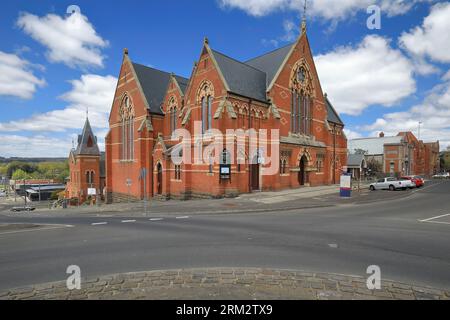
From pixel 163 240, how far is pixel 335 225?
692cm

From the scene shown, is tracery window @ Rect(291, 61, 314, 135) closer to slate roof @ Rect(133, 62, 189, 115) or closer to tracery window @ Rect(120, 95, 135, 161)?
slate roof @ Rect(133, 62, 189, 115)

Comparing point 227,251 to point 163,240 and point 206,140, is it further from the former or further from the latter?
point 206,140

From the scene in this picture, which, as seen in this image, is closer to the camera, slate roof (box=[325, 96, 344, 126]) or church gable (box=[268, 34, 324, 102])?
church gable (box=[268, 34, 324, 102])

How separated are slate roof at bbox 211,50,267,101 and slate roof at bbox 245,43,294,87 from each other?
3.06 feet

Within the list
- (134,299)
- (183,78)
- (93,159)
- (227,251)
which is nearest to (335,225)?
(227,251)

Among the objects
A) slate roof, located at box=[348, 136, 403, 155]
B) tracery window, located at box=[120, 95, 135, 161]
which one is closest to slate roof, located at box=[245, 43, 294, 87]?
tracery window, located at box=[120, 95, 135, 161]

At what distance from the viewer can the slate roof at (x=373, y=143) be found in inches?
2559

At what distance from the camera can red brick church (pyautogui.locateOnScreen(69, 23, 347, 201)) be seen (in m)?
22.5

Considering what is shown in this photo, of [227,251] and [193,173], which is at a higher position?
[193,173]

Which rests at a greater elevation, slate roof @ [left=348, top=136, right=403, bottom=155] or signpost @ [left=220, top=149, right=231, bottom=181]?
slate roof @ [left=348, top=136, right=403, bottom=155]

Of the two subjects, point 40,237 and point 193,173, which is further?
point 193,173

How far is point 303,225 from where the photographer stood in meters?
10.4

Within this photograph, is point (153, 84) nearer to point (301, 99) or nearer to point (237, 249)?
point (301, 99)

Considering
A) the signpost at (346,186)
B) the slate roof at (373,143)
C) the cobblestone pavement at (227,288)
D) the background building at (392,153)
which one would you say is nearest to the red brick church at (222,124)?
the signpost at (346,186)
